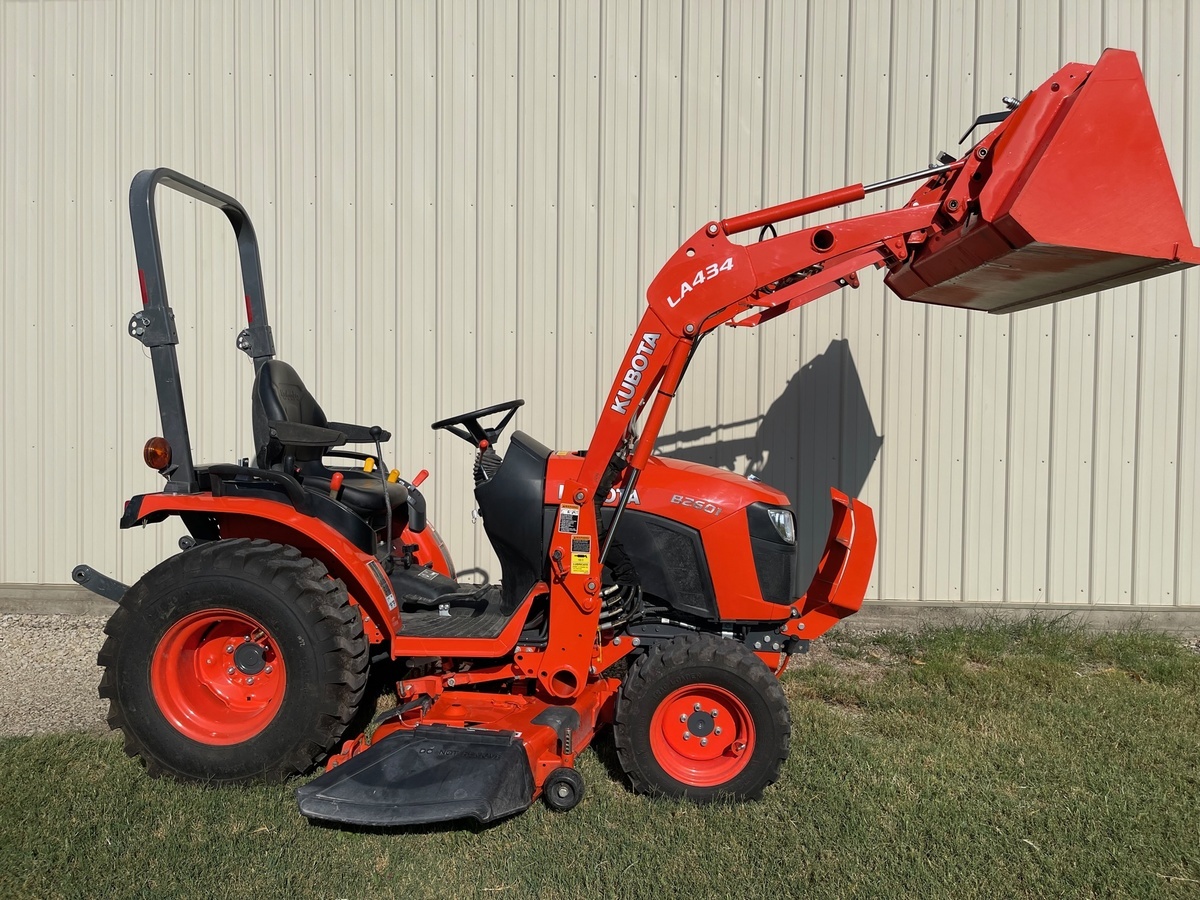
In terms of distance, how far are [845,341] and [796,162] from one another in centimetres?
115

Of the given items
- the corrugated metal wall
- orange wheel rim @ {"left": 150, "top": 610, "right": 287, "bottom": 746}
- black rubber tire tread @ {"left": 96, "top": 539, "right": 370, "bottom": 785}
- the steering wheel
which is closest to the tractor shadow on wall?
the corrugated metal wall

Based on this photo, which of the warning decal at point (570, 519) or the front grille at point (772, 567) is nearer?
the warning decal at point (570, 519)

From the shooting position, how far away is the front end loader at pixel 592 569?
8.65 ft

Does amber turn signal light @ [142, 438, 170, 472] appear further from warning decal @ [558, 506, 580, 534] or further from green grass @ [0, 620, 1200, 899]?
warning decal @ [558, 506, 580, 534]

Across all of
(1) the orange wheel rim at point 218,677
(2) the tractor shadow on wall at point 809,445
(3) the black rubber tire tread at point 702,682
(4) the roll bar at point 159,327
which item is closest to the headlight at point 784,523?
(3) the black rubber tire tread at point 702,682

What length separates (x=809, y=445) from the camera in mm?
5164

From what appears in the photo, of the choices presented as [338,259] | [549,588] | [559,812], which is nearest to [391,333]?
[338,259]

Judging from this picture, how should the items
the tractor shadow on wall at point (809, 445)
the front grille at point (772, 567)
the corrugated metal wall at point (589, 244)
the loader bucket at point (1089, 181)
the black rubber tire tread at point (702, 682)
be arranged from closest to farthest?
the loader bucket at point (1089, 181), the black rubber tire tread at point (702, 682), the front grille at point (772, 567), the corrugated metal wall at point (589, 244), the tractor shadow on wall at point (809, 445)

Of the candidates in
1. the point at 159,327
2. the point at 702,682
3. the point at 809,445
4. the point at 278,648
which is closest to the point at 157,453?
the point at 159,327

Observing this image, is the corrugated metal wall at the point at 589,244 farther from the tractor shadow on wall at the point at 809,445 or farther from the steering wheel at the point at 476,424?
the steering wheel at the point at 476,424

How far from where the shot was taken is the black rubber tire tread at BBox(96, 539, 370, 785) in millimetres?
3023

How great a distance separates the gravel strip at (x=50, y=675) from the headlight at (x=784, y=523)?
10.4ft

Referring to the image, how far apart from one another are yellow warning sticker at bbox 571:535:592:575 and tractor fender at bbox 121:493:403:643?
2.64 ft

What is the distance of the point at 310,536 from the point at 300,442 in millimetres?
447
